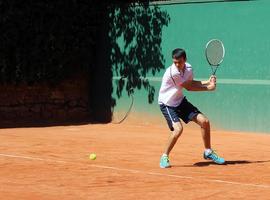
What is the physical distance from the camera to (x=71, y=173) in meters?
8.67

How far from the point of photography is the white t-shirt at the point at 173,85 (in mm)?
9305

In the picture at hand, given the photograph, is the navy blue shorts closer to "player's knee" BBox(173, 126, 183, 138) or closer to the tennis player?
the tennis player

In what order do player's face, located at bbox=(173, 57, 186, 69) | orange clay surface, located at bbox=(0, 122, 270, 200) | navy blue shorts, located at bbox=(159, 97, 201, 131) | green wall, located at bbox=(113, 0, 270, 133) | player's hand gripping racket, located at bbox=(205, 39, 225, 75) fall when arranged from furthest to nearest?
green wall, located at bbox=(113, 0, 270, 133)
player's hand gripping racket, located at bbox=(205, 39, 225, 75)
navy blue shorts, located at bbox=(159, 97, 201, 131)
player's face, located at bbox=(173, 57, 186, 69)
orange clay surface, located at bbox=(0, 122, 270, 200)

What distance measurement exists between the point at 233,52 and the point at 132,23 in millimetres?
3006

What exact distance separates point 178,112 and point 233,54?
19.2ft

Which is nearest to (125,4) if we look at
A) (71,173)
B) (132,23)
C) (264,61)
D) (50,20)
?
(132,23)

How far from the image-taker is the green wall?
14.6 metres

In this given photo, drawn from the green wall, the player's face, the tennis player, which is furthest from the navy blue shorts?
the green wall

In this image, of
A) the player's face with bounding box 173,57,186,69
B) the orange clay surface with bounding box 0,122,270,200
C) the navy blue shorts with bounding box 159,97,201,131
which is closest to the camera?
the orange clay surface with bounding box 0,122,270,200

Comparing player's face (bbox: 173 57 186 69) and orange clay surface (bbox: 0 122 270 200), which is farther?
player's face (bbox: 173 57 186 69)

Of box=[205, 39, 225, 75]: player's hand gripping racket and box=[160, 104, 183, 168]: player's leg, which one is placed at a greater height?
box=[205, 39, 225, 75]: player's hand gripping racket

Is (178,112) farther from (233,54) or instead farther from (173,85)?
(233,54)

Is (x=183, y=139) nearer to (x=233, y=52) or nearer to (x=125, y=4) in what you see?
(x=233, y=52)

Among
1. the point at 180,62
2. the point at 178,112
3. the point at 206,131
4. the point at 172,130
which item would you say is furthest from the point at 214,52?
the point at 172,130
